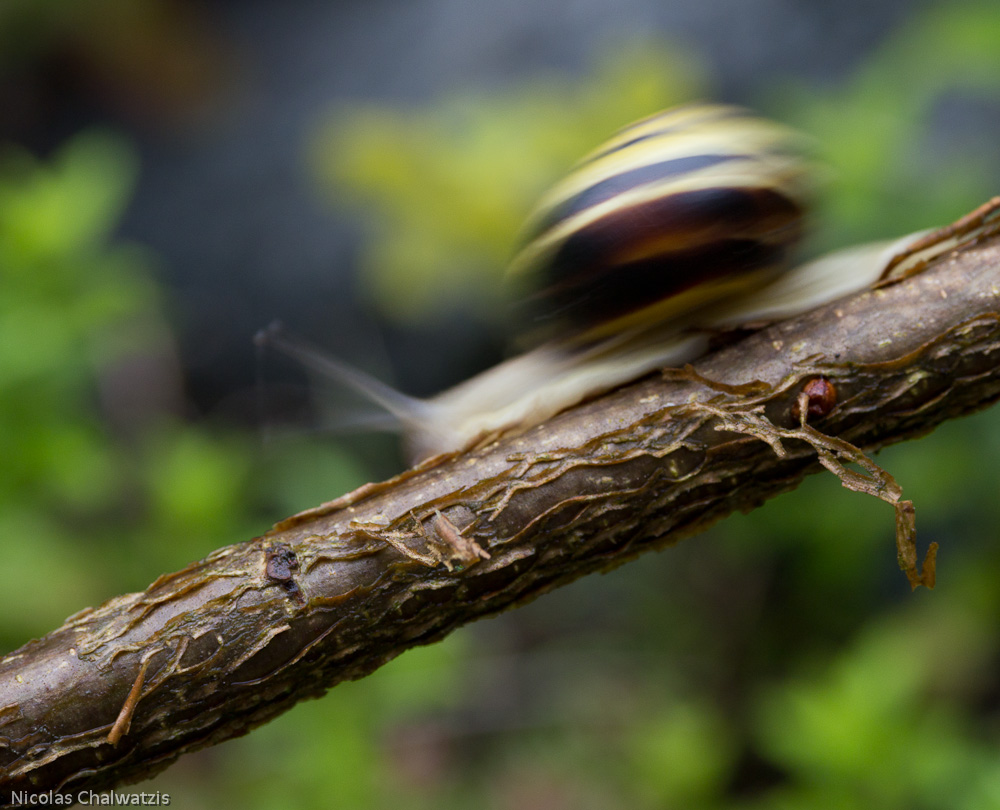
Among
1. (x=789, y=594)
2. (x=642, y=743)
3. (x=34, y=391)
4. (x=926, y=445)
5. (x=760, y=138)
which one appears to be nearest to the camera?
(x=760, y=138)

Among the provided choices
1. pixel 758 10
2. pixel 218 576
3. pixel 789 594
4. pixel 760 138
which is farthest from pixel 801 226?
pixel 758 10

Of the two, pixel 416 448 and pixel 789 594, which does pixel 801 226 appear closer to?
pixel 416 448

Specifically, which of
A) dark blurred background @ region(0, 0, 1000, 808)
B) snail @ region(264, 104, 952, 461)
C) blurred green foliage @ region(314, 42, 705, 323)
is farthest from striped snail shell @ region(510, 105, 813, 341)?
blurred green foliage @ region(314, 42, 705, 323)

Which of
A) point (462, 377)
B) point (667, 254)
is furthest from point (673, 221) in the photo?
point (462, 377)

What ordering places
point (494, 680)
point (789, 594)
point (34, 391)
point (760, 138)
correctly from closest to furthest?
1. point (760, 138)
2. point (34, 391)
3. point (789, 594)
4. point (494, 680)

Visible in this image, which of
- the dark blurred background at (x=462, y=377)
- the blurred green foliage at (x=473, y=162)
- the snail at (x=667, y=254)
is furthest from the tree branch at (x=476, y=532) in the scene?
the blurred green foliage at (x=473, y=162)

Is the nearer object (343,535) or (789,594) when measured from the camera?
(343,535)

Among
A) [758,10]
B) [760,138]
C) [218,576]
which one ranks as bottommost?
[218,576]

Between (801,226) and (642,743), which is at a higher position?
(801,226)

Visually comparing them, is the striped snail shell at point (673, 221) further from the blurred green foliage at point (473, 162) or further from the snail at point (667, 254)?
the blurred green foliage at point (473, 162)
